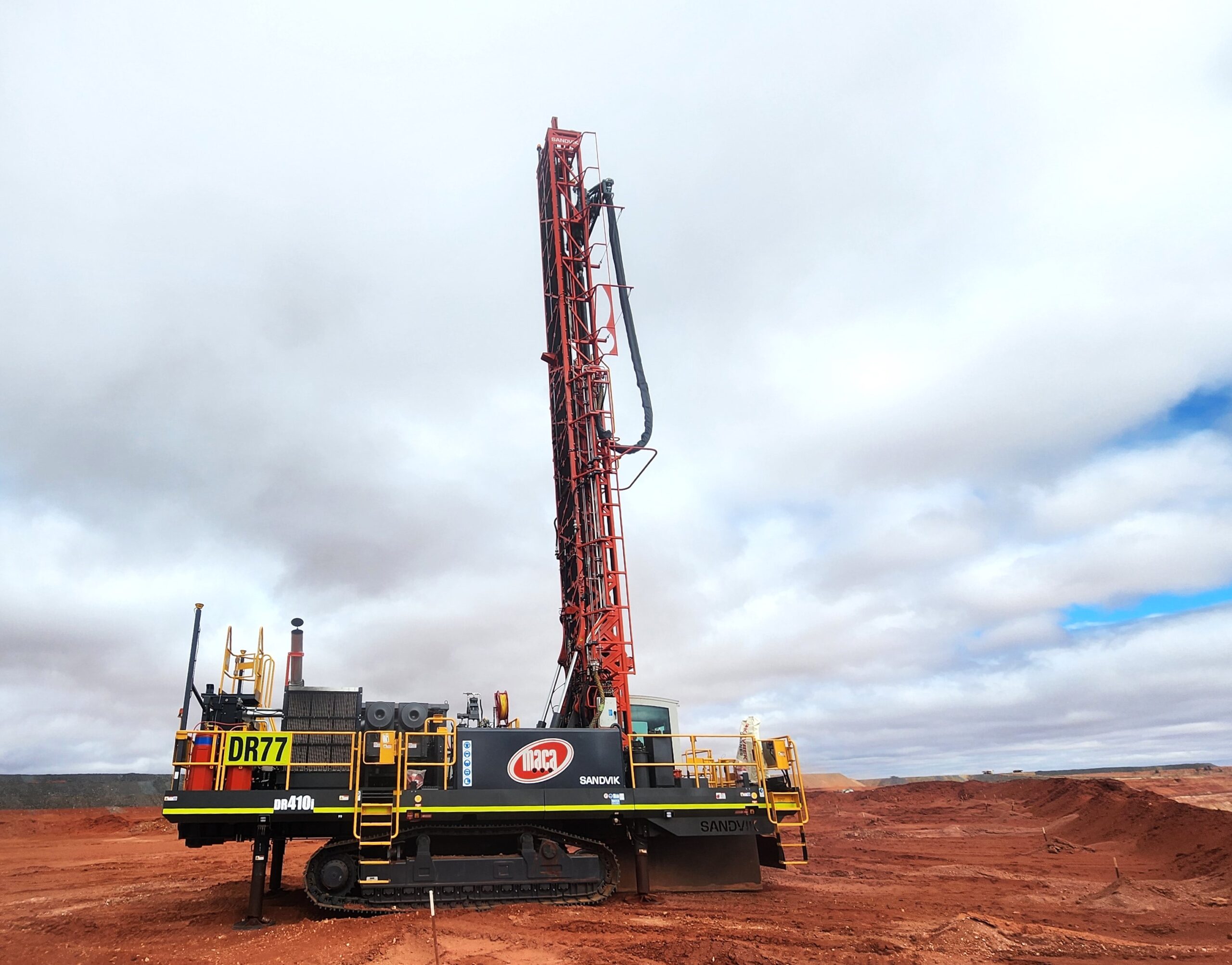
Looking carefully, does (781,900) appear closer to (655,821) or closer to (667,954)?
(655,821)

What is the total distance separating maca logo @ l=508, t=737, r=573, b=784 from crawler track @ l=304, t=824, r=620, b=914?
826mm

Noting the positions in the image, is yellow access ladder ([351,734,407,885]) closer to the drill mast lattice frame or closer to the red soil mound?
the drill mast lattice frame

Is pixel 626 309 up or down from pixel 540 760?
up

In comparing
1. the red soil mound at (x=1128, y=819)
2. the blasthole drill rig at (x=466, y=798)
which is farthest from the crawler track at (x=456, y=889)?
the red soil mound at (x=1128, y=819)

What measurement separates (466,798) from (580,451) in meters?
8.14

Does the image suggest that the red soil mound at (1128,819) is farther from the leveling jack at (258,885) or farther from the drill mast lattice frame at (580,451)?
the leveling jack at (258,885)

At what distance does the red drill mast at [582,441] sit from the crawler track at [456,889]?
307 centimetres

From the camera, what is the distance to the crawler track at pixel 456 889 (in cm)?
1249

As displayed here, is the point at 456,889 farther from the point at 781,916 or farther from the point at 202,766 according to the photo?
the point at 781,916

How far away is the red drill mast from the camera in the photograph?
16797mm

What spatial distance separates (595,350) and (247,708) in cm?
1062

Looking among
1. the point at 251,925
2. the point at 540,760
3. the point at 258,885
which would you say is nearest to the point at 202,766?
the point at 258,885

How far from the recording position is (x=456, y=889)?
41.8ft

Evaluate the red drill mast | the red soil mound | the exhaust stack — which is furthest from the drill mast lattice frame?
the red soil mound
